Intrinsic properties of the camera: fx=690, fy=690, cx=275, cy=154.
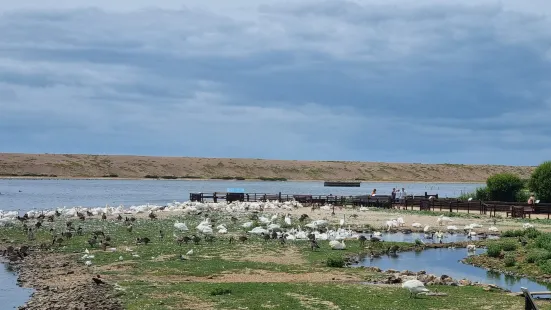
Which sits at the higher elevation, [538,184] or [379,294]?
[538,184]

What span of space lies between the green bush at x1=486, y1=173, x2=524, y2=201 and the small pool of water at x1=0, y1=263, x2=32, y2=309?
1593 inches

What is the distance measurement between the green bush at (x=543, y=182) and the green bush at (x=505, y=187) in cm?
305

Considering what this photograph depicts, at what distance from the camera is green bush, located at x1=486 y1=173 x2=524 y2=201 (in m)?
53.1

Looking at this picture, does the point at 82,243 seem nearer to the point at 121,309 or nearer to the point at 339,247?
the point at 339,247

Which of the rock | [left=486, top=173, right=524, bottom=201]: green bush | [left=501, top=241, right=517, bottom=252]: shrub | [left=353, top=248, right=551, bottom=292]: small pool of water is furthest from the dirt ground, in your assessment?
the rock

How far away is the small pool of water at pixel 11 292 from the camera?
1751 cm

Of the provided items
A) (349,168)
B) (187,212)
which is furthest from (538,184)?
(349,168)

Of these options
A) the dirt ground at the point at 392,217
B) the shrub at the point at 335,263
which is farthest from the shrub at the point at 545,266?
the dirt ground at the point at 392,217

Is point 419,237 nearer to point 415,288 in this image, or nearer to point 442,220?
point 442,220

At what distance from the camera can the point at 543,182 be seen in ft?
160

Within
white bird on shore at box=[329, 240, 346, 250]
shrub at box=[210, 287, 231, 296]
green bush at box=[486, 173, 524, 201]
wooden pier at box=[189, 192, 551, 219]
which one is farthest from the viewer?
green bush at box=[486, 173, 524, 201]

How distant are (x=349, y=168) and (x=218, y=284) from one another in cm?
15824

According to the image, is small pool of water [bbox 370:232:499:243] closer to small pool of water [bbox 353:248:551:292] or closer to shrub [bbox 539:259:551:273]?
small pool of water [bbox 353:248:551:292]

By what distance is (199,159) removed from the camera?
568 feet
